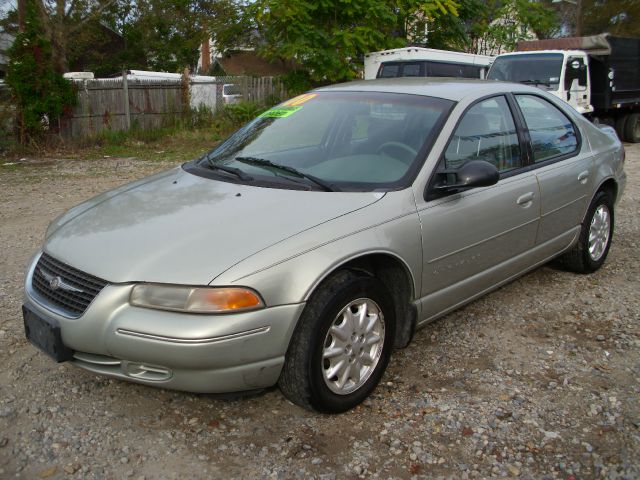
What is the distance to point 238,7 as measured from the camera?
26.4 metres

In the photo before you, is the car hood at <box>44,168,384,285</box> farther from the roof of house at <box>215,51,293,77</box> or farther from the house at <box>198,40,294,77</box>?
the roof of house at <box>215,51,293,77</box>

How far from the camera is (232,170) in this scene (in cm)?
366

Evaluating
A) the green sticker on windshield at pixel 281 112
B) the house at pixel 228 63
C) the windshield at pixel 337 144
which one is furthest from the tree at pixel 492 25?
the windshield at pixel 337 144

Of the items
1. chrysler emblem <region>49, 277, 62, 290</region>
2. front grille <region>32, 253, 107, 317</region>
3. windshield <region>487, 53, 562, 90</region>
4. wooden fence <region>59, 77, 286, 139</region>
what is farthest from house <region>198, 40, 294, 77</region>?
chrysler emblem <region>49, 277, 62, 290</region>

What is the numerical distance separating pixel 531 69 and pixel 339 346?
11.9 meters

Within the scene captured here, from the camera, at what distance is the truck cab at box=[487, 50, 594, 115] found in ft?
42.6

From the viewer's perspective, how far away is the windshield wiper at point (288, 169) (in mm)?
3281

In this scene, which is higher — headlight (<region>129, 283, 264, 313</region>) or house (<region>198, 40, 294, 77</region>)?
house (<region>198, 40, 294, 77</region>)

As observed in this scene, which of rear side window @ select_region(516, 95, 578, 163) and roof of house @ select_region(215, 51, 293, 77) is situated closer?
rear side window @ select_region(516, 95, 578, 163)

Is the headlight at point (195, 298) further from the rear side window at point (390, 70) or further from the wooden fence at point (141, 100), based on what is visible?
the rear side window at point (390, 70)

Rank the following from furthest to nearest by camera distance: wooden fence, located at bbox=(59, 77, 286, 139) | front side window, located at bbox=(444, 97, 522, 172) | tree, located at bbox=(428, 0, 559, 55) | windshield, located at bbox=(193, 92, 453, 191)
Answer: tree, located at bbox=(428, 0, 559, 55) → wooden fence, located at bbox=(59, 77, 286, 139) → front side window, located at bbox=(444, 97, 522, 172) → windshield, located at bbox=(193, 92, 453, 191)

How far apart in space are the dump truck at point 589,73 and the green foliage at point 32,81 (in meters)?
9.09

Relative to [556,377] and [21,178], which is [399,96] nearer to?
[556,377]

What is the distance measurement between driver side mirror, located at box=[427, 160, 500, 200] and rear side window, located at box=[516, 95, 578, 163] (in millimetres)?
1022
